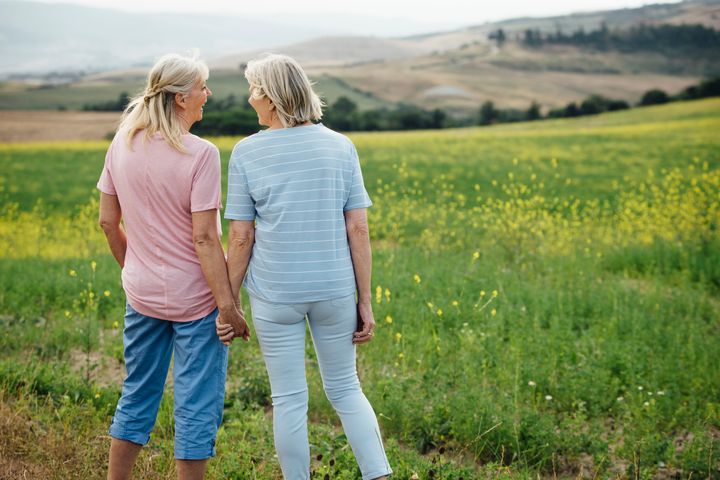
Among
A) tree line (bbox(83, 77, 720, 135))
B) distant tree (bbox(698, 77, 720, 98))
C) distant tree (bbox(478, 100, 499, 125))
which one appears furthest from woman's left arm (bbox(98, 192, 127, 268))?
distant tree (bbox(698, 77, 720, 98))

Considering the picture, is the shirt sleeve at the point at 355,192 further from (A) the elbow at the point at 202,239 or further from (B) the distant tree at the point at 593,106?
(B) the distant tree at the point at 593,106

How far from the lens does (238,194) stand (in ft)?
9.76

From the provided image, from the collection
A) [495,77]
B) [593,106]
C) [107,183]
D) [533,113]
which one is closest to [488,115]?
[533,113]

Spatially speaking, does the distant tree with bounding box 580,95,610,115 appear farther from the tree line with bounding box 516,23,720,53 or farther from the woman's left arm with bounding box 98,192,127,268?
the woman's left arm with bounding box 98,192,127,268

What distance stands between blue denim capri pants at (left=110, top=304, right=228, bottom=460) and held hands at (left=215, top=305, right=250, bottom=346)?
0.21ft

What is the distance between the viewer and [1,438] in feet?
12.9

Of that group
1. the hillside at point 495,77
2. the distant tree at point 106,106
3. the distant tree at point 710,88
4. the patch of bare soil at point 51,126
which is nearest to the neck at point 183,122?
the patch of bare soil at point 51,126

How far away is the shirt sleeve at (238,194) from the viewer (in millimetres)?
2957

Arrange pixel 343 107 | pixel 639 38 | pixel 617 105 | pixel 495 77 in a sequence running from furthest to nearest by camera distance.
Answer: pixel 639 38, pixel 495 77, pixel 617 105, pixel 343 107

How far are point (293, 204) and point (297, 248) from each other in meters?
0.19

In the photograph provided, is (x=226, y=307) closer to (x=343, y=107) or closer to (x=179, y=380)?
→ (x=179, y=380)

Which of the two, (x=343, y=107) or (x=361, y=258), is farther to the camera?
(x=343, y=107)

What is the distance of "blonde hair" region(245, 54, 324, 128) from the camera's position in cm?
287

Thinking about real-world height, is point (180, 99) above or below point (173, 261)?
above
